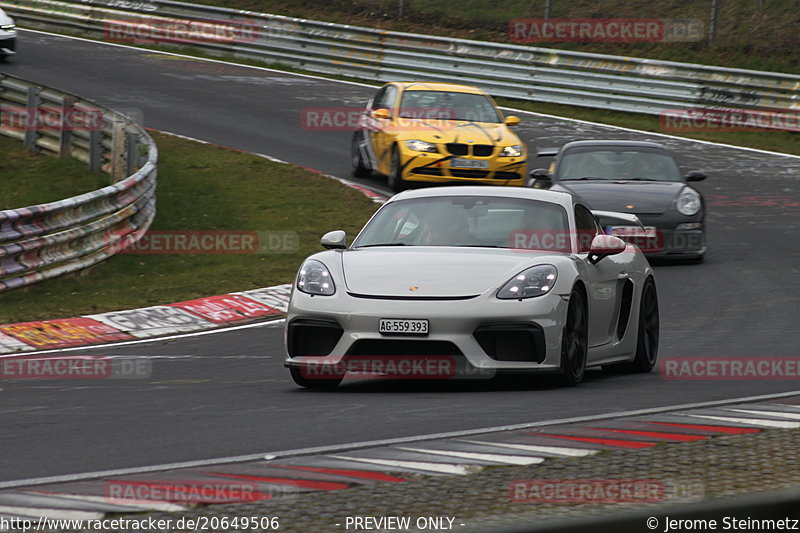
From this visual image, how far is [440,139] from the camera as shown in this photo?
64.4 feet

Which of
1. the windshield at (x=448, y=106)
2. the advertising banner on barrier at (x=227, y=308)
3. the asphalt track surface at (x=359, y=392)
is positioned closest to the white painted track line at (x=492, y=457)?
the asphalt track surface at (x=359, y=392)

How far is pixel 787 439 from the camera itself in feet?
20.8

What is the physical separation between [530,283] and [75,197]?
7965mm

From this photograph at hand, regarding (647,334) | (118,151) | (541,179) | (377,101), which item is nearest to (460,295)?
(647,334)

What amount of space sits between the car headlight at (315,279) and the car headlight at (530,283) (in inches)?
40.8

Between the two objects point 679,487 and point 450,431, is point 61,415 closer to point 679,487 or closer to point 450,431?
point 450,431

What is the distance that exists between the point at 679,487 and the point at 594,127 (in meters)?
22.8

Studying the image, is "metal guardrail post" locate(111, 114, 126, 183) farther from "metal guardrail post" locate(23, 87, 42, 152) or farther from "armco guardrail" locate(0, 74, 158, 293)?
"metal guardrail post" locate(23, 87, 42, 152)

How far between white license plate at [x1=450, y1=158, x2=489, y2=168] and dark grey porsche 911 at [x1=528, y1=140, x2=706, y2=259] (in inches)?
76.5

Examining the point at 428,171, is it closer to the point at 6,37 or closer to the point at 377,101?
the point at 377,101

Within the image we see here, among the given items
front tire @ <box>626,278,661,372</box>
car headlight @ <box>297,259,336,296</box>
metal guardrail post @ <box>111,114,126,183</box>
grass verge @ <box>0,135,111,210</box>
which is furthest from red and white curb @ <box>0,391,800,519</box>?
metal guardrail post @ <box>111,114,126,183</box>

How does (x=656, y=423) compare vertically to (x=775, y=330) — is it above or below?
above

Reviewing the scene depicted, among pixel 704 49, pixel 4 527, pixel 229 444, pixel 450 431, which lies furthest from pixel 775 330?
pixel 704 49

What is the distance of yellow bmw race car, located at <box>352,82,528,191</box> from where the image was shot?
1955cm
